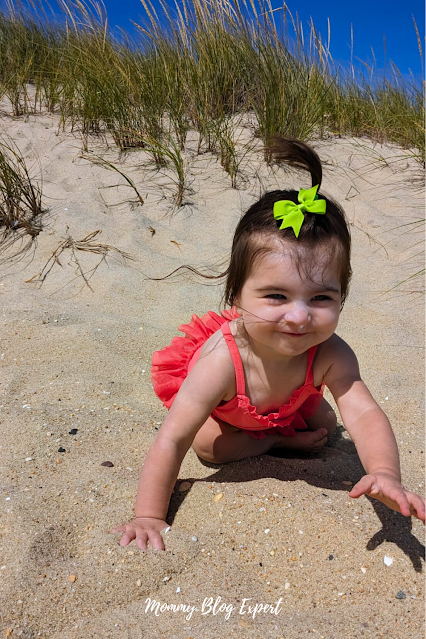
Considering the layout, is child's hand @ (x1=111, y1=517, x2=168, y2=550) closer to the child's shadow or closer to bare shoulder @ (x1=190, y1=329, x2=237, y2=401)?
the child's shadow

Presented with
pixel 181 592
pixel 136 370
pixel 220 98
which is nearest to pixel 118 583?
pixel 181 592

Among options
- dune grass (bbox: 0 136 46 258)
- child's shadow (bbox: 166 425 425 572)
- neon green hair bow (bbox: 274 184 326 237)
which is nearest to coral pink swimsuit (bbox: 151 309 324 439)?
child's shadow (bbox: 166 425 425 572)

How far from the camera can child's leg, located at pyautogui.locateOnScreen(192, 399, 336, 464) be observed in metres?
1.99

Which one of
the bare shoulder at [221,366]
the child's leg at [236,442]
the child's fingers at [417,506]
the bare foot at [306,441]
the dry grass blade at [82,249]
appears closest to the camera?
the child's fingers at [417,506]

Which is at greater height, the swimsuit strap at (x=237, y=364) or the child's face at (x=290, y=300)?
the child's face at (x=290, y=300)

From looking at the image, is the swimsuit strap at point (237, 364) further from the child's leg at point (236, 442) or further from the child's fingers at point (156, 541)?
the child's fingers at point (156, 541)

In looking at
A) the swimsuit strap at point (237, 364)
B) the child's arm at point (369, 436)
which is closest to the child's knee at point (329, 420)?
the child's arm at point (369, 436)

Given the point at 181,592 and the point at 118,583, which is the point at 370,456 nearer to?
the point at 181,592

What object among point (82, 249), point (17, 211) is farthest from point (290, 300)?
point (17, 211)

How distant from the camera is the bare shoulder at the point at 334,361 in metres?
1.84

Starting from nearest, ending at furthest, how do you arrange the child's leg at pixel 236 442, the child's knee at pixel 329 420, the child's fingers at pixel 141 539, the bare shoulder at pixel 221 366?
the child's fingers at pixel 141 539 < the bare shoulder at pixel 221 366 < the child's leg at pixel 236 442 < the child's knee at pixel 329 420

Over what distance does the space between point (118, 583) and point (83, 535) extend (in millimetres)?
204

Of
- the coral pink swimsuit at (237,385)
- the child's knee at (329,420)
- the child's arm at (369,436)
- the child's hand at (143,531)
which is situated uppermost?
the child's arm at (369,436)

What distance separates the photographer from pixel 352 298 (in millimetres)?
3297
